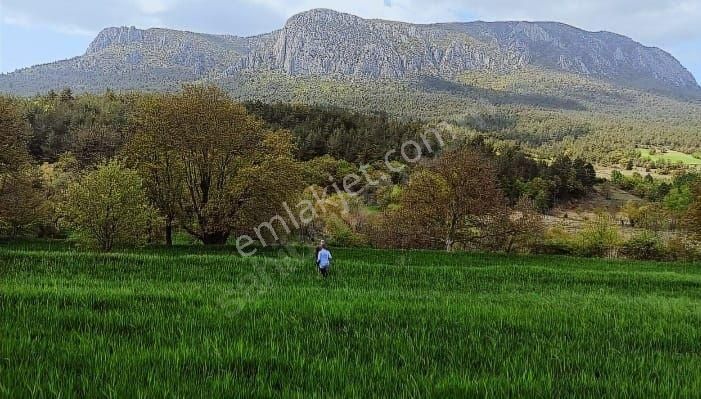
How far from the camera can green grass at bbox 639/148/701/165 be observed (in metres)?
171

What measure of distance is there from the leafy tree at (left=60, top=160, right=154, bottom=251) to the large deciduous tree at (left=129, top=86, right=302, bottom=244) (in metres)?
6.59

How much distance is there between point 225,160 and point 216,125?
245cm

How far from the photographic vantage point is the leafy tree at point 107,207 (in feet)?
88.8

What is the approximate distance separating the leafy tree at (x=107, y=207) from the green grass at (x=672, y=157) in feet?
600

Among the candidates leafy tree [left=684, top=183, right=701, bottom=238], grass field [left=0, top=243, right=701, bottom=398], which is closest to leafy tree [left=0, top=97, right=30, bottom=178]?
grass field [left=0, top=243, right=701, bottom=398]

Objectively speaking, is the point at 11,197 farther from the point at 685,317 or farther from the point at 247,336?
the point at 685,317

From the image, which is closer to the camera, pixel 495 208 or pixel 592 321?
pixel 592 321

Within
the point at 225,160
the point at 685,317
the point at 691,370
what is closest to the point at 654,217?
the point at 225,160

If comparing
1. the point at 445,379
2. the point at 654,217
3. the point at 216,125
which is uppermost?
the point at 216,125

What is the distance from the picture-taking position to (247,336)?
6.42m

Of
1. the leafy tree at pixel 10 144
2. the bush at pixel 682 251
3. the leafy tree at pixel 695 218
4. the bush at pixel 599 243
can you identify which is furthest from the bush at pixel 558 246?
the leafy tree at pixel 10 144

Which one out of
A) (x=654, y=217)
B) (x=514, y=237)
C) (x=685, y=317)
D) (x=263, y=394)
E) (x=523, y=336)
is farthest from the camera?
(x=654, y=217)

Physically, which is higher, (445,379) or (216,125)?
(216,125)

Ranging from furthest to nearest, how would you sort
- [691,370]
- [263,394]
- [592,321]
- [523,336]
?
[592,321] → [523,336] → [691,370] → [263,394]
